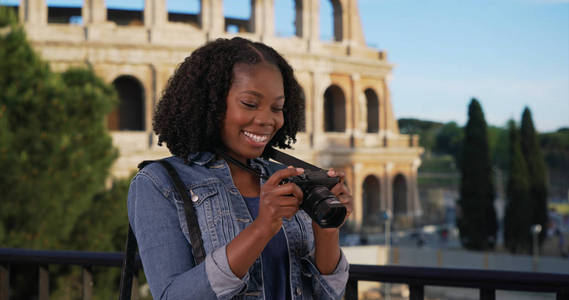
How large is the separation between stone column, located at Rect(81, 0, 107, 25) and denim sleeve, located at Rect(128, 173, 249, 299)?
2367 cm

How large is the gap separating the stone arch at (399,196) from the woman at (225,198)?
3012 centimetres

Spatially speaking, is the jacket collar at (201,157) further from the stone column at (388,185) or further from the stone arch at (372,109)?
the stone arch at (372,109)

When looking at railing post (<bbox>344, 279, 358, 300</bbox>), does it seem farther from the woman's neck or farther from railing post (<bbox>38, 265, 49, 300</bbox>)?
railing post (<bbox>38, 265, 49, 300</bbox>)

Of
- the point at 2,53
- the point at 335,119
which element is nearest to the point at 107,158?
the point at 2,53

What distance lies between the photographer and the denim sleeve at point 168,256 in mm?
1680

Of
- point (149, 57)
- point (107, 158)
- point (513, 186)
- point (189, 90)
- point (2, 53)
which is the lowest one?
point (513, 186)

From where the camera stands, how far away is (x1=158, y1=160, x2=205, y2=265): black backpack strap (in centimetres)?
177

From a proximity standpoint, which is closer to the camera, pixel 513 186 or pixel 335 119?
pixel 513 186

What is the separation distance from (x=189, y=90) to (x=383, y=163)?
28995mm

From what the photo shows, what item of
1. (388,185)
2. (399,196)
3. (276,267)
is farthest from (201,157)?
(399,196)

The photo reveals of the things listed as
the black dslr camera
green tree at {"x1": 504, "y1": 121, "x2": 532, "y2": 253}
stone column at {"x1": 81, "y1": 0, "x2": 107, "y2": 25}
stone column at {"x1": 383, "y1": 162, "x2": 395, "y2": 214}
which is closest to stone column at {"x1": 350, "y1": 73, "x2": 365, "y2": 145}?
stone column at {"x1": 383, "y1": 162, "x2": 395, "y2": 214}

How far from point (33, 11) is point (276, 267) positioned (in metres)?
24.3

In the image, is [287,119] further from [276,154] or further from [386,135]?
[386,135]

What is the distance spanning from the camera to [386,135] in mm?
30922
